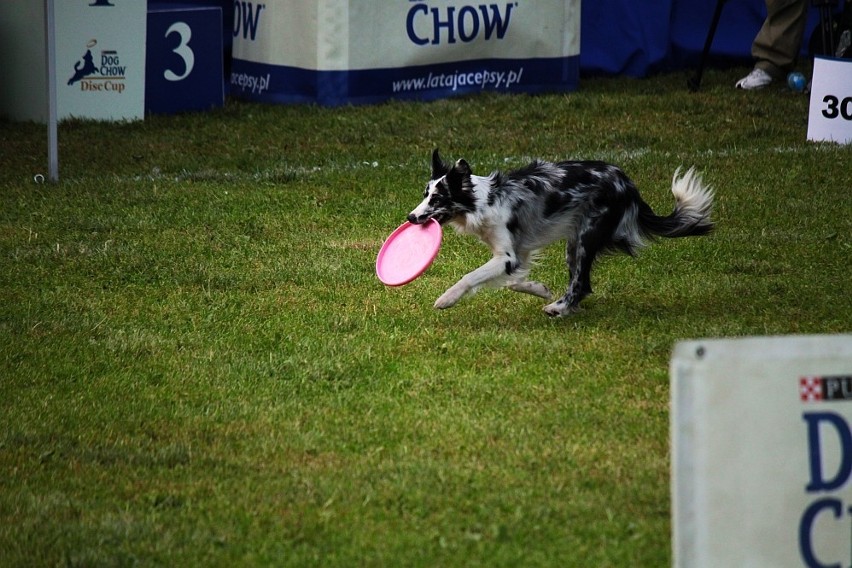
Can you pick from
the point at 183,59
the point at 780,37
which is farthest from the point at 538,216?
the point at 780,37

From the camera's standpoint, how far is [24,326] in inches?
258

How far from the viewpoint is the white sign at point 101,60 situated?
12023 millimetres

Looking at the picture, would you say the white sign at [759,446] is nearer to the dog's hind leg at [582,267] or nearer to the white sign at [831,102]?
the dog's hind leg at [582,267]

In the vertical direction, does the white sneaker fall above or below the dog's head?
above

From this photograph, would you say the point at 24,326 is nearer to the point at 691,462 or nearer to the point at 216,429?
the point at 216,429

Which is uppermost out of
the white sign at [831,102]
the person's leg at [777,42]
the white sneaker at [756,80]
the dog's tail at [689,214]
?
the person's leg at [777,42]

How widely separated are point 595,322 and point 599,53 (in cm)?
843

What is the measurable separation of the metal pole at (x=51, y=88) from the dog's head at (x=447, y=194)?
434cm

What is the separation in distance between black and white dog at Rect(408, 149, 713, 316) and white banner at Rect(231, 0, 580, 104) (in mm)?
6162

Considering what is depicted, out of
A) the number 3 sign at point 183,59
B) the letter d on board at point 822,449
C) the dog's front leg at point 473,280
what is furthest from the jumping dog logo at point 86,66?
the letter d on board at point 822,449

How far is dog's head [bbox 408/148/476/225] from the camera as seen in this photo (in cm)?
648

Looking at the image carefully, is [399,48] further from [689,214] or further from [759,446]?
[759,446]

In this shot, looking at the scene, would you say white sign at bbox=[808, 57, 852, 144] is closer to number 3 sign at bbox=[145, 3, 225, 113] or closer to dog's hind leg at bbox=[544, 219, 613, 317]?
dog's hind leg at bbox=[544, 219, 613, 317]

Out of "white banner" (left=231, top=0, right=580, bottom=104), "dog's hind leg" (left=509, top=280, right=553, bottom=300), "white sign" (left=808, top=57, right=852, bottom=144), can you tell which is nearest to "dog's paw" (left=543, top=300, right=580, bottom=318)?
"dog's hind leg" (left=509, top=280, right=553, bottom=300)
